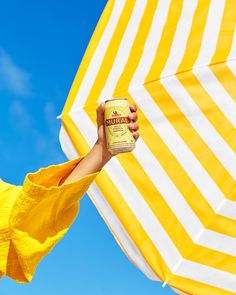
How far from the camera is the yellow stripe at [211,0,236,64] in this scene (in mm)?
2775

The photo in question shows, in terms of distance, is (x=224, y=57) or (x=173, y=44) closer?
(x=224, y=57)

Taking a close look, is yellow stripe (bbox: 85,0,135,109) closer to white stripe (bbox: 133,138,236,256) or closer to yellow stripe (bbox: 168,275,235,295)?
white stripe (bbox: 133,138,236,256)

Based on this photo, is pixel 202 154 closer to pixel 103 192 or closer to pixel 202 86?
pixel 202 86


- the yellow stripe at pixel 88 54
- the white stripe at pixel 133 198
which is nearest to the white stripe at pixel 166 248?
the white stripe at pixel 133 198

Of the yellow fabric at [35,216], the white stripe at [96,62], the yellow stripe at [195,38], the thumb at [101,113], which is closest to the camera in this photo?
the yellow fabric at [35,216]

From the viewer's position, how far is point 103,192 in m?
2.92

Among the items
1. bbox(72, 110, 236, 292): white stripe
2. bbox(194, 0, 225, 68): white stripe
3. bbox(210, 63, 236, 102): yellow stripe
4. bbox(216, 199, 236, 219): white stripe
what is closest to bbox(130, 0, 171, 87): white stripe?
bbox(194, 0, 225, 68): white stripe

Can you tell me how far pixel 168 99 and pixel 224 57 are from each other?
0.39m

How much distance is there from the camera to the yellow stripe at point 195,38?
2.87 metres

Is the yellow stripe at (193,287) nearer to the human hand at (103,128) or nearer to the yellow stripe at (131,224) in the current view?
the yellow stripe at (131,224)

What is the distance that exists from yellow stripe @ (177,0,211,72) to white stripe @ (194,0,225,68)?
0.02 m

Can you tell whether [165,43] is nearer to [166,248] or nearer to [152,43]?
Result: [152,43]

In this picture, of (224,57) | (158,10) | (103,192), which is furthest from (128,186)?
(158,10)

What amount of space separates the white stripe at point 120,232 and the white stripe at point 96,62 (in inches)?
21.2
